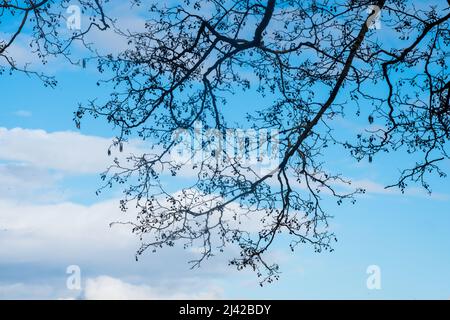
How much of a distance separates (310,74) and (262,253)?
7.22 feet

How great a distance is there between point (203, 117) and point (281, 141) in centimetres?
98

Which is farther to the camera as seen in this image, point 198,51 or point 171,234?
point 198,51

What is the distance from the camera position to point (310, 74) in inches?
→ 310

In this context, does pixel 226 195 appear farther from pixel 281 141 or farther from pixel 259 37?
pixel 259 37

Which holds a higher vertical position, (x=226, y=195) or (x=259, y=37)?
(x=259, y=37)
